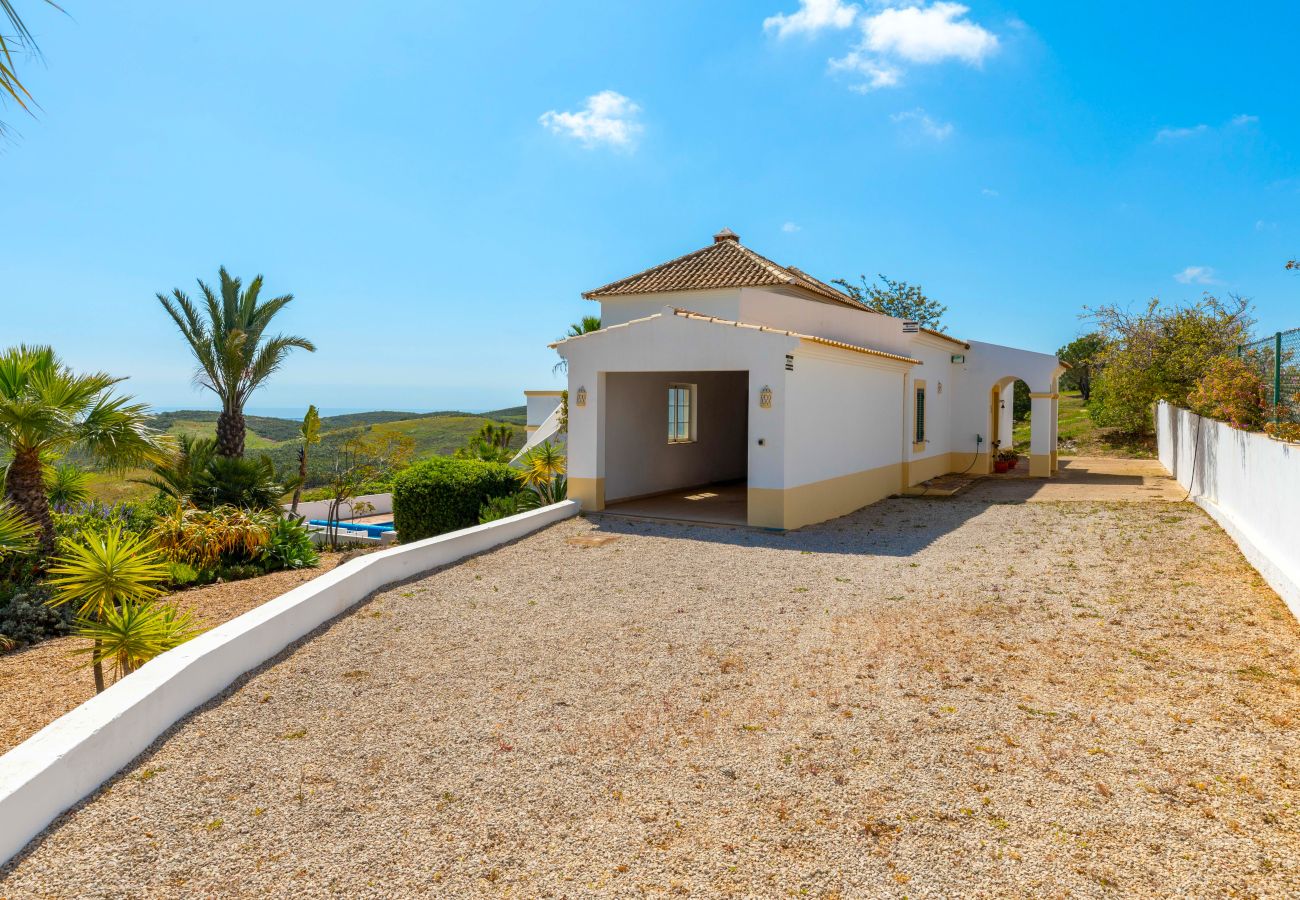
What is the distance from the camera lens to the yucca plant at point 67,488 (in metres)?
15.0

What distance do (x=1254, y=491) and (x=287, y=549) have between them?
51.9ft

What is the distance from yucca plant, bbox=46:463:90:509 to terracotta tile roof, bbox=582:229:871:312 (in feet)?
42.0

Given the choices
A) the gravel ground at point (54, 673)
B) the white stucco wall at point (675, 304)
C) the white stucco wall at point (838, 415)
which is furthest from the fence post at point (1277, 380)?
the gravel ground at point (54, 673)

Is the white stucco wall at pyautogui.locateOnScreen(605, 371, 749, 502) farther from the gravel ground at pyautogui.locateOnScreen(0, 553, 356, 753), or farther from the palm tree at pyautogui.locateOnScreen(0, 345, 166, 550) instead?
the palm tree at pyautogui.locateOnScreen(0, 345, 166, 550)

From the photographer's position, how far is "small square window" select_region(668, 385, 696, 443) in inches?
704

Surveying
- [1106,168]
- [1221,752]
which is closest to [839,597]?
[1221,752]

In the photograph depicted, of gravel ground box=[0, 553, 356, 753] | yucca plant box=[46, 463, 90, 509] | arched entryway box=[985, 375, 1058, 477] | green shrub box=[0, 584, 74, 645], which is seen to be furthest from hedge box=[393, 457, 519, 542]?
arched entryway box=[985, 375, 1058, 477]

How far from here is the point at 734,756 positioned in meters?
4.98

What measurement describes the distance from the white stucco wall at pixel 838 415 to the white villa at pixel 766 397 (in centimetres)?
5

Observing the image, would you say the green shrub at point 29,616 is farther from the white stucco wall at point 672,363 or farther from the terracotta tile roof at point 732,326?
the terracotta tile roof at point 732,326

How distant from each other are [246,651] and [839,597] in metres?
6.17

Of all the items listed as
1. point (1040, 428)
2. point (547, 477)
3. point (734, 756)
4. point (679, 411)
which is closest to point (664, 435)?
point (679, 411)

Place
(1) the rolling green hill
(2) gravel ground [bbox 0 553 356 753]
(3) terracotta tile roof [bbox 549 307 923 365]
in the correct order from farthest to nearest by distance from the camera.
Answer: (1) the rolling green hill
(3) terracotta tile roof [bbox 549 307 923 365]
(2) gravel ground [bbox 0 553 356 753]

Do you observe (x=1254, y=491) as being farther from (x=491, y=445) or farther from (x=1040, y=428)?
(x=491, y=445)
